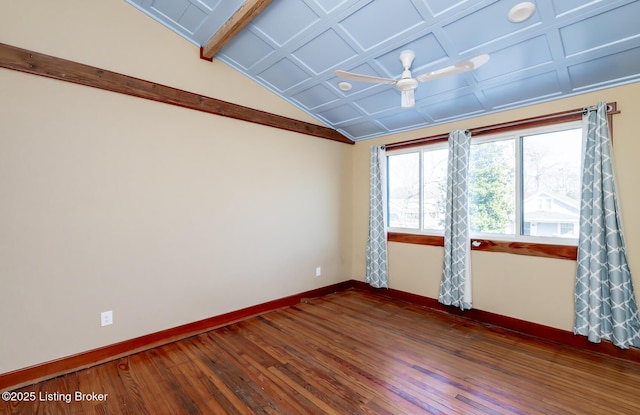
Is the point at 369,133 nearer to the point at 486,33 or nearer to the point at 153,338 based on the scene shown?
the point at 486,33

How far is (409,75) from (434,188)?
6.54 feet

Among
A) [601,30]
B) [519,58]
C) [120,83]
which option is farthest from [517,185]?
[120,83]

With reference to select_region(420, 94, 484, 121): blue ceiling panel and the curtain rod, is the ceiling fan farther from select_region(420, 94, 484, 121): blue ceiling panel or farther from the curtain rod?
the curtain rod

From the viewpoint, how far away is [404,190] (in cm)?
444

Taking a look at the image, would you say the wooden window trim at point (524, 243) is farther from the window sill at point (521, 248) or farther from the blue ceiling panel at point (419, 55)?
the blue ceiling panel at point (419, 55)

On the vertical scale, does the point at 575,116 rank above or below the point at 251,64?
below

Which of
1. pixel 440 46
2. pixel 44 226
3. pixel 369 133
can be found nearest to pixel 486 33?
pixel 440 46

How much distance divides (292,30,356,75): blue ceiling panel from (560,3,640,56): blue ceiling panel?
5.81 feet

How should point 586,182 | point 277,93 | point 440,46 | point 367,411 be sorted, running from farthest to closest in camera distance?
point 277,93
point 586,182
point 440,46
point 367,411

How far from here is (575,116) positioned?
290 centimetres

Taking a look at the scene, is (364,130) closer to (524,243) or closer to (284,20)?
(284,20)

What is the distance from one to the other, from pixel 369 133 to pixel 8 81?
3.99 metres

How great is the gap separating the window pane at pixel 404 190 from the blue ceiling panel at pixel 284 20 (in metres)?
2.42

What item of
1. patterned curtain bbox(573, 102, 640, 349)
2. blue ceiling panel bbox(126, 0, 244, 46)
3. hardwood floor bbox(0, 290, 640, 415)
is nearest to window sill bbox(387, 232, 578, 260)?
patterned curtain bbox(573, 102, 640, 349)
